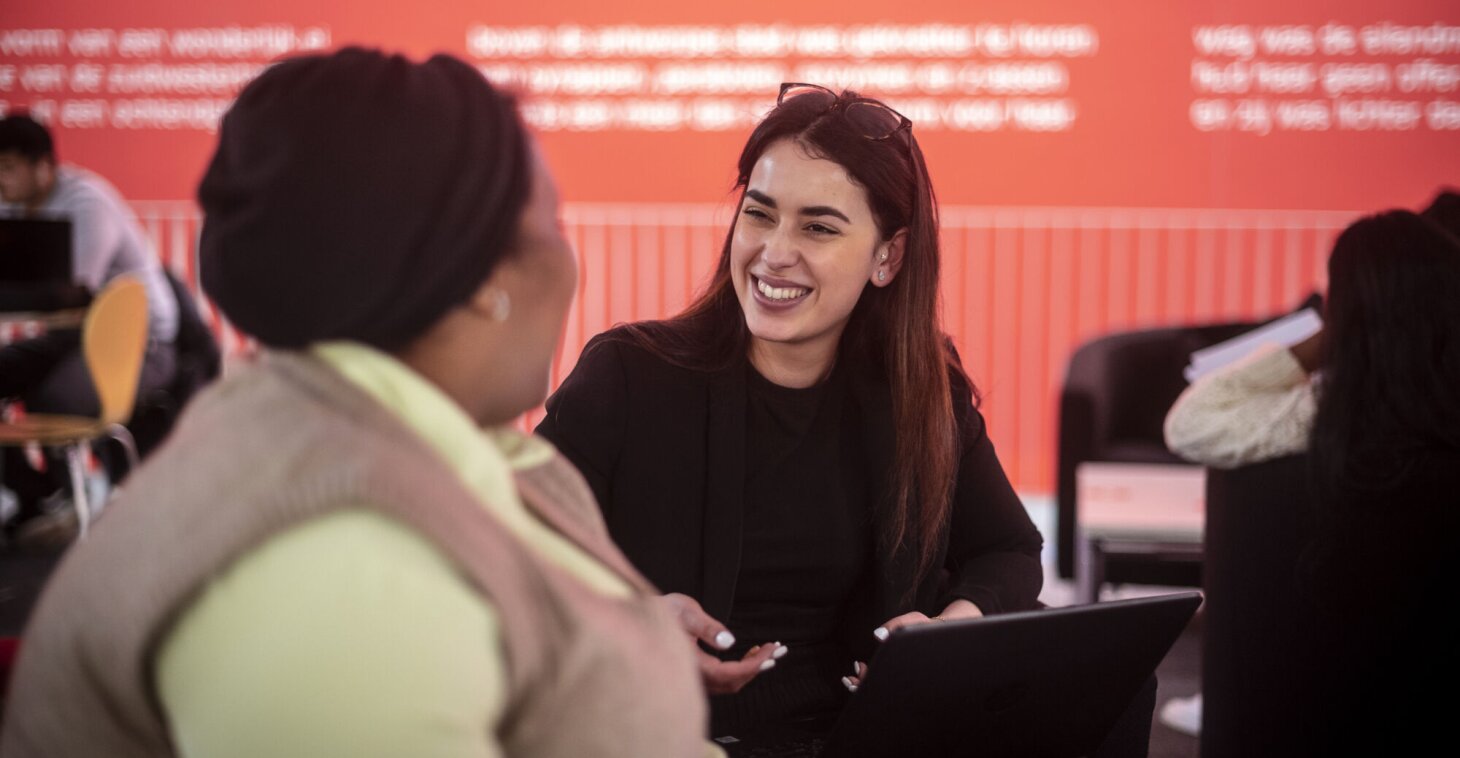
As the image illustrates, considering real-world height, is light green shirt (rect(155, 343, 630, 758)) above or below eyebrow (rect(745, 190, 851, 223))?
below

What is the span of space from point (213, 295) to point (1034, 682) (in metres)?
0.91

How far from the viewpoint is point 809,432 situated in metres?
1.84

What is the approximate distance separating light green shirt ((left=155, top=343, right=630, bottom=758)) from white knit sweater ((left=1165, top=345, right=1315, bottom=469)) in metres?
1.74

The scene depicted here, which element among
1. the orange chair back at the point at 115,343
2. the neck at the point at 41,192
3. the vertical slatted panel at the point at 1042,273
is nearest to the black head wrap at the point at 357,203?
the orange chair back at the point at 115,343

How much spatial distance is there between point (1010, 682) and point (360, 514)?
0.83 m

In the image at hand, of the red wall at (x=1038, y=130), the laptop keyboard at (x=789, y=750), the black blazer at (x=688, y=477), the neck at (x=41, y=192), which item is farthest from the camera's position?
the red wall at (x=1038, y=130)

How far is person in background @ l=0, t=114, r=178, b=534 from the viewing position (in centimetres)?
452

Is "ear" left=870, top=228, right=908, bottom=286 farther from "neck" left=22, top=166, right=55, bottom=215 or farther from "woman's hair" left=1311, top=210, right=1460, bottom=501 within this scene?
"neck" left=22, top=166, right=55, bottom=215

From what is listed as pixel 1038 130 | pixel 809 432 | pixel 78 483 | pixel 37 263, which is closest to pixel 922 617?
pixel 809 432

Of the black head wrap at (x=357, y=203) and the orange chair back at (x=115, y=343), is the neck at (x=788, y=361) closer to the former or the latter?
the black head wrap at (x=357, y=203)

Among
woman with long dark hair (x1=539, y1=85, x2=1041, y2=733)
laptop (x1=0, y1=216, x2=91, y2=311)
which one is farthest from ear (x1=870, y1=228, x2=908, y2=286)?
laptop (x1=0, y1=216, x2=91, y2=311)

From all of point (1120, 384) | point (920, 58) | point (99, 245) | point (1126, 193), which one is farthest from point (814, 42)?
point (99, 245)

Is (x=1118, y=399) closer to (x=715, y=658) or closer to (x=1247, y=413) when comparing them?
(x=1247, y=413)

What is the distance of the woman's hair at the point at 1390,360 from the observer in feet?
6.32
